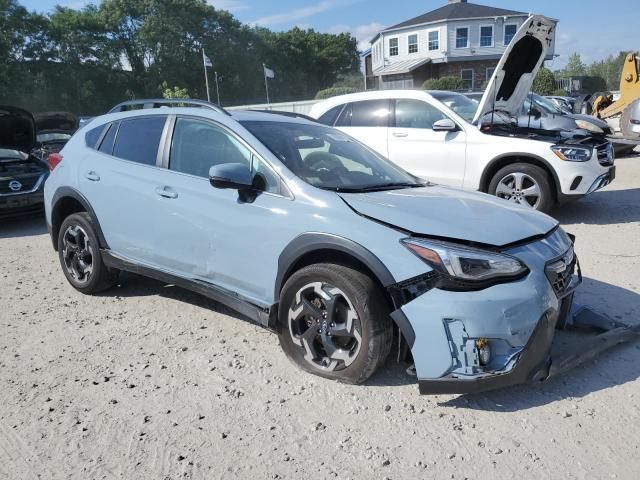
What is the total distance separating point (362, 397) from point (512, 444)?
0.84 meters

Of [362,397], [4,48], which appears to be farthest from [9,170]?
[4,48]

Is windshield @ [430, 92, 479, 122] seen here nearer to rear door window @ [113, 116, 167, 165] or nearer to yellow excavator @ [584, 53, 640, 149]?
rear door window @ [113, 116, 167, 165]

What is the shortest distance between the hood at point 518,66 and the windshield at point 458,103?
0.38m

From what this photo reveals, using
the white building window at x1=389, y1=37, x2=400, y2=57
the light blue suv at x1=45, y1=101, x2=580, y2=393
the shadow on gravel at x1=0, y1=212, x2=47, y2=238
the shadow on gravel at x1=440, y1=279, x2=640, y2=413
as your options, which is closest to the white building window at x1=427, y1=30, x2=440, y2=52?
the white building window at x1=389, y1=37, x2=400, y2=57

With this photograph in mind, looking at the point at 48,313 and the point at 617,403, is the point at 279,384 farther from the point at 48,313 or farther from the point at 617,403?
the point at 48,313

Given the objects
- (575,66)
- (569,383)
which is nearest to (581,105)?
(569,383)

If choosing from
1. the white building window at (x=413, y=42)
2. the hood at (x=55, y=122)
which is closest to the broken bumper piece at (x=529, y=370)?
the hood at (x=55, y=122)

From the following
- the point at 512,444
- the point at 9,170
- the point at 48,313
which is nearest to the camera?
the point at 512,444

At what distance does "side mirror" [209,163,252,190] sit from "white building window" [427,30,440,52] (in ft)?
152

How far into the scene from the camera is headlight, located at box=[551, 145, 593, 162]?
707cm

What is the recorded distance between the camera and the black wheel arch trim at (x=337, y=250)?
2873mm

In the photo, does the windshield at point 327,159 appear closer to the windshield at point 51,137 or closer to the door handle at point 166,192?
the door handle at point 166,192

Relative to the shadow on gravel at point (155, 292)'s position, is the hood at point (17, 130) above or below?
above

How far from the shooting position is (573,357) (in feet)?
10.3
